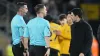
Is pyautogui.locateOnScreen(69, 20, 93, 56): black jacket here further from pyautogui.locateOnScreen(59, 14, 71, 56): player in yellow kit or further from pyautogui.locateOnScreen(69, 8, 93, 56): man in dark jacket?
pyautogui.locateOnScreen(59, 14, 71, 56): player in yellow kit

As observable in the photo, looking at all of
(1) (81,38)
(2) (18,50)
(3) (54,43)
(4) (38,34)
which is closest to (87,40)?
(1) (81,38)

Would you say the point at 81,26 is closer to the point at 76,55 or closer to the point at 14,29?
the point at 76,55

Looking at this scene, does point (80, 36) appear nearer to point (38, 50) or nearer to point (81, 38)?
point (81, 38)

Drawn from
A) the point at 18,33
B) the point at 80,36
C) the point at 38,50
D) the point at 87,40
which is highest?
the point at 18,33

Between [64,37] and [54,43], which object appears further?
[64,37]

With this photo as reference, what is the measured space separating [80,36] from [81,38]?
0.18ft

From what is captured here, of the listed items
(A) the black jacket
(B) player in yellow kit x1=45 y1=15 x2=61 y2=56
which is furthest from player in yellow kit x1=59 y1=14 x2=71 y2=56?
(A) the black jacket

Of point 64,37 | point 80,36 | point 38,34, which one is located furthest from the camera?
point 64,37

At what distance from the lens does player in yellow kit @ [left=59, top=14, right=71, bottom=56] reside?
16781 millimetres

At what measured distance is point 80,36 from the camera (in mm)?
14172

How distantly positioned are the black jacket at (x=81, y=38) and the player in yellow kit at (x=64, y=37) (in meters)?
2.39

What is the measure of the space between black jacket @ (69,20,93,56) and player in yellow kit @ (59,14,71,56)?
7.84 ft

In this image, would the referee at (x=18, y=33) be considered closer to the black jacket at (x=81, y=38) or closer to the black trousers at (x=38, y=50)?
the black trousers at (x=38, y=50)

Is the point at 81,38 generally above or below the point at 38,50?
above
